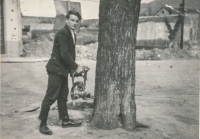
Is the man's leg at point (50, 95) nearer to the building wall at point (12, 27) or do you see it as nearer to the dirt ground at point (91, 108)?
the dirt ground at point (91, 108)

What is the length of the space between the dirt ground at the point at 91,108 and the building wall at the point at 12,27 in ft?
0.89

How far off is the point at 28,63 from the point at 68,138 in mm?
1913

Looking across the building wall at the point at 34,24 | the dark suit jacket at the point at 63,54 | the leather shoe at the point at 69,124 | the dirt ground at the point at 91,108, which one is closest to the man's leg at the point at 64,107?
the leather shoe at the point at 69,124

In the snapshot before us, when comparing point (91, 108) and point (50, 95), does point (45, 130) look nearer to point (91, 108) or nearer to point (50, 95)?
point (50, 95)

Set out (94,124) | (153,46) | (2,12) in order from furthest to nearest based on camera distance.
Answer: (153,46), (2,12), (94,124)

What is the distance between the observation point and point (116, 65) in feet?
11.0

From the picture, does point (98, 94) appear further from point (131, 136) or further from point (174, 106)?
point (174, 106)

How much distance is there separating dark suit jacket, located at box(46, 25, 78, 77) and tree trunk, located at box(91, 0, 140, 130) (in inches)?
15.0

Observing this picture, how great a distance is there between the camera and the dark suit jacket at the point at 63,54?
10.9ft

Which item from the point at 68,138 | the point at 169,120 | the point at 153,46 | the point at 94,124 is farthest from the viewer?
the point at 153,46

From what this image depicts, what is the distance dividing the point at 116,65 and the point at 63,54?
704mm

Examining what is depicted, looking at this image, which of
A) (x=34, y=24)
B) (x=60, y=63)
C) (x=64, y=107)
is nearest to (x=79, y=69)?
(x=60, y=63)

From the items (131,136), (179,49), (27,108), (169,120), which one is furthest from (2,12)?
(179,49)

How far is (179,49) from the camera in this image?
20.4 ft
